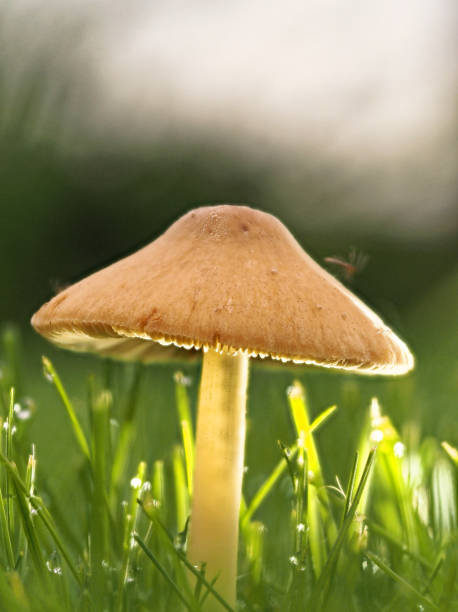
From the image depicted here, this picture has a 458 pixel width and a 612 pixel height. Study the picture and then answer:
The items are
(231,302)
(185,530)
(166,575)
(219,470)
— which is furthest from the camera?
(185,530)

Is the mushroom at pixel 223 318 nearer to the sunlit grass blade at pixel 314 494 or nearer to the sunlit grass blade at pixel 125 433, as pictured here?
the sunlit grass blade at pixel 314 494

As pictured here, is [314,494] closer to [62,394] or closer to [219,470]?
[219,470]

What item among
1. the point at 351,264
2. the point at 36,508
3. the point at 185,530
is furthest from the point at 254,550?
the point at 351,264

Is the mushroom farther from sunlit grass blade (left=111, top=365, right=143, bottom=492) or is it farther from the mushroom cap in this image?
sunlit grass blade (left=111, top=365, right=143, bottom=492)

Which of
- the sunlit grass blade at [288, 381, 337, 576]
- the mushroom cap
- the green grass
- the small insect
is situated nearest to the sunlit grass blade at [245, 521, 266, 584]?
the green grass

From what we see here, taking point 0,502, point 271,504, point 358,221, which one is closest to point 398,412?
point 271,504

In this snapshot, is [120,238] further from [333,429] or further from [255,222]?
[255,222]

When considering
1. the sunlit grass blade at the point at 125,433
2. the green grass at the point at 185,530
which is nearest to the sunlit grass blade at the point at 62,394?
the green grass at the point at 185,530
